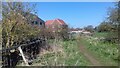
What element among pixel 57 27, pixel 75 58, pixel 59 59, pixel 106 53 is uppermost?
pixel 59 59

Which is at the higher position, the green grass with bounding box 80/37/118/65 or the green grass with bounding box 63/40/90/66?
the green grass with bounding box 63/40/90/66

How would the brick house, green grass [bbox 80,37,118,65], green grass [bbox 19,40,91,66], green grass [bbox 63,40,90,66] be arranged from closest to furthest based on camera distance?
green grass [bbox 19,40,91,66], green grass [bbox 63,40,90,66], green grass [bbox 80,37,118,65], the brick house

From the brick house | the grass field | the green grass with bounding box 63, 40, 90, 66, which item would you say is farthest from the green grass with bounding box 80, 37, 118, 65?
the brick house

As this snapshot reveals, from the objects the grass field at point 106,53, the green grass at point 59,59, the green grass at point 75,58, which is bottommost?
the grass field at point 106,53

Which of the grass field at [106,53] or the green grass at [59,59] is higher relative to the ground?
the green grass at [59,59]

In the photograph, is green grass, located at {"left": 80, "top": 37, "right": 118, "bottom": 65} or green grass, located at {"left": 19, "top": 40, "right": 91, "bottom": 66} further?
green grass, located at {"left": 80, "top": 37, "right": 118, "bottom": 65}

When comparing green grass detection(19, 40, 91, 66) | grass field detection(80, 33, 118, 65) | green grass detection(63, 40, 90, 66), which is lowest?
grass field detection(80, 33, 118, 65)

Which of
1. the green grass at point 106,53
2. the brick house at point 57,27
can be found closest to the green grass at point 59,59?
the green grass at point 106,53

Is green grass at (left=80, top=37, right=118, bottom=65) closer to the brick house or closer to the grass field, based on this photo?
the grass field

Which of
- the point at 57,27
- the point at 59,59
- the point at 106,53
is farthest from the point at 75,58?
the point at 57,27

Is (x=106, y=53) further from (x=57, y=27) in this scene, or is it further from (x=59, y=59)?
(x=57, y=27)

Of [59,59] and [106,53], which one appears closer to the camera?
[59,59]

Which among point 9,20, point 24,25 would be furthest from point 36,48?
point 9,20

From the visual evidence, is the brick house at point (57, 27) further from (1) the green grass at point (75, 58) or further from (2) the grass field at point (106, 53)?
(1) the green grass at point (75, 58)
